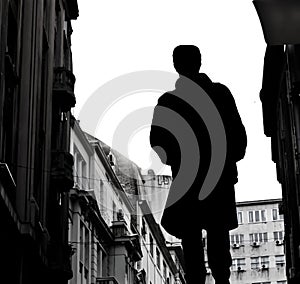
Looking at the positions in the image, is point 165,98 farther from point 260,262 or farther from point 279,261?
point 260,262

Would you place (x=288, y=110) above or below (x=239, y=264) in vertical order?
below

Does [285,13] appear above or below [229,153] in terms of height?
above

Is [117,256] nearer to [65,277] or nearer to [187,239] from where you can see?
[65,277]

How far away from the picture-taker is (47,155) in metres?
32.8

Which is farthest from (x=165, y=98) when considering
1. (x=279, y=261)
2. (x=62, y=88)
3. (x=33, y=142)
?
(x=279, y=261)

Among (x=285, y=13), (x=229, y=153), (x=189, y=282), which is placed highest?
(x=285, y=13)

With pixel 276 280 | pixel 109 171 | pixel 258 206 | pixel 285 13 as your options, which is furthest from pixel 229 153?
pixel 258 206

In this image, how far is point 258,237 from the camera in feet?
369

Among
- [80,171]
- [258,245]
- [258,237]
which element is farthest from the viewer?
[258,237]

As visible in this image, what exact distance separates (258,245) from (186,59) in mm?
105256

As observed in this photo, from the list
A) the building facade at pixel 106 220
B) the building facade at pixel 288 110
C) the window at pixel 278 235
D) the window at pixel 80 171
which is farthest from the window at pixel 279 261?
the window at pixel 80 171

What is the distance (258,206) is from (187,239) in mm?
108600

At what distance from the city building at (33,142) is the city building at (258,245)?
7323 cm

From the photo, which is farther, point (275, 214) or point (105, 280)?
point (275, 214)
